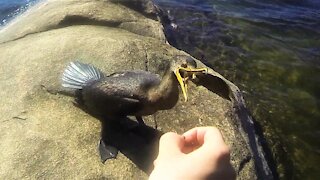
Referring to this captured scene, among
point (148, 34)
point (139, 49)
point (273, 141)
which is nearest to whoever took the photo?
point (139, 49)

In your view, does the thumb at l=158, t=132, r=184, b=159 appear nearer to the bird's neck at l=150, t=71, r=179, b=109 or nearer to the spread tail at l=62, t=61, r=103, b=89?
the bird's neck at l=150, t=71, r=179, b=109

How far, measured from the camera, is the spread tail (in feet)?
13.4

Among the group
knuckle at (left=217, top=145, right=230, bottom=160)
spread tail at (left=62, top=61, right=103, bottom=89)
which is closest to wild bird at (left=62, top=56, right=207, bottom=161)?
spread tail at (left=62, top=61, right=103, bottom=89)

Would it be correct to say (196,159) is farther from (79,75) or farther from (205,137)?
(79,75)

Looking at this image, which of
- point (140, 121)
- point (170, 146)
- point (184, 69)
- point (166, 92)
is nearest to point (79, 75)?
point (140, 121)

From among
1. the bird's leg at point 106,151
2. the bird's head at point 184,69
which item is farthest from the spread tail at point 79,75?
the bird's head at point 184,69

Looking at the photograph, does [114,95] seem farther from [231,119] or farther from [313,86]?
[313,86]

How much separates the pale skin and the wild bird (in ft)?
3.88

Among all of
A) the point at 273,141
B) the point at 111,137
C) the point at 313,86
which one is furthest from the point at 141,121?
the point at 313,86

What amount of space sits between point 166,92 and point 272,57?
13.5 ft

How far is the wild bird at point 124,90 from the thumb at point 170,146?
116cm

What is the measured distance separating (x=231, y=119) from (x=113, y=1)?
10.3ft

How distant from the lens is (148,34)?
6035 millimetres

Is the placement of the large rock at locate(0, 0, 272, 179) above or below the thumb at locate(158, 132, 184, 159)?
below
